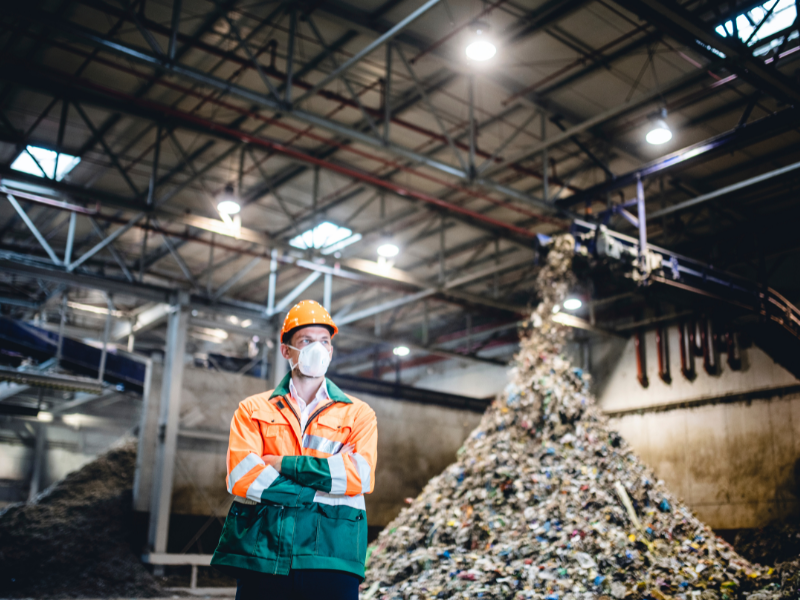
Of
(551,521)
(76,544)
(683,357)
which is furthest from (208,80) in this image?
(683,357)

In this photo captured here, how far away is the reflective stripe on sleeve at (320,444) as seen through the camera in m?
2.47

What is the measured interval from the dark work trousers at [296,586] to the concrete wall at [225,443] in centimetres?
1034

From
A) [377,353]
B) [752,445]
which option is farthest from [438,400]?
[752,445]

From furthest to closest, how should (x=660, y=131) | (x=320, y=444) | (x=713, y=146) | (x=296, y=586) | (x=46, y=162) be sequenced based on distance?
(x=46, y=162), (x=660, y=131), (x=713, y=146), (x=320, y=444), (x=296, y=586)

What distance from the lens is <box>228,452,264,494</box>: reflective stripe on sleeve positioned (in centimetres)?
232

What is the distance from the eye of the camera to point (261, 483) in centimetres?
229

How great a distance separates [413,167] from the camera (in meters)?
11.1

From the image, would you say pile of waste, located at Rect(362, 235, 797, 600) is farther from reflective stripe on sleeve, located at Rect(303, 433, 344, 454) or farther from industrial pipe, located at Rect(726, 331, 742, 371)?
industrial pipe, located at Rect(726, 331, 742, 371)

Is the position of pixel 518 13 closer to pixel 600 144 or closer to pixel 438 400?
pixel 600 144

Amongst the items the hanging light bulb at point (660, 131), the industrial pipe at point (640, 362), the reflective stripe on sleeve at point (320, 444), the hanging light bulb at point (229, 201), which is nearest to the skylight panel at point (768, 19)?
the hanging light bulb at point (660, 131)

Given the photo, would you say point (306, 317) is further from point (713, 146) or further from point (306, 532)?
point (713, 146)

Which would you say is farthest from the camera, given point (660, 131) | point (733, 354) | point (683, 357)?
point (683, 357)

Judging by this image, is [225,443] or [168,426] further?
[225,443]

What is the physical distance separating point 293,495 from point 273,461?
5.7 inches
